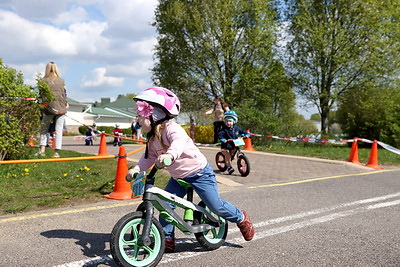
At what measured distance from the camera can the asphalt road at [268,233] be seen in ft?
12.1

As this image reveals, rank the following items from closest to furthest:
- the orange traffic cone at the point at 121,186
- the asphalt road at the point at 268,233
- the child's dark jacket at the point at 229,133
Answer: the asphalt road at the point at 268,233 → the orange traffic cone at the point at 121,186 → the child's dark jacket at the point at 229,133

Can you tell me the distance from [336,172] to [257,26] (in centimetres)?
1854

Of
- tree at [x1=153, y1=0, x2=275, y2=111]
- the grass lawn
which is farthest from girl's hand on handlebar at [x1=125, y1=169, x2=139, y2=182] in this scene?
tree at [x1=153, y1=0, x2=275, y2=111]

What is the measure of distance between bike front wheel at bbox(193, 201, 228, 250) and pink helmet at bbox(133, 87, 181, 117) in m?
1.10

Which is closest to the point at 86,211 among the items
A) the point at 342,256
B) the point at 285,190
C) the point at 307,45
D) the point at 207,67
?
the point at 342,256

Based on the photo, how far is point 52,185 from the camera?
22.8 feet

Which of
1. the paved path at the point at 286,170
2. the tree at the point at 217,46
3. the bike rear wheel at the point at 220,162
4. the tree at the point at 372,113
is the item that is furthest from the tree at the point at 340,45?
the bike rear wheel at the point at 220,162

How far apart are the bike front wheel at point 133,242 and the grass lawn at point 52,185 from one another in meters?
2.62

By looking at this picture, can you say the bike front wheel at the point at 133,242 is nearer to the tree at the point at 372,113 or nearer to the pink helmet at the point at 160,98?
the pink helmet at the point at 160,98

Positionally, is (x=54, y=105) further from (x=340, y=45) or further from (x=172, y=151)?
(x=340, y=45)

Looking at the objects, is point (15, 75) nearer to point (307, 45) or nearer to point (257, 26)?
point (257, 26)

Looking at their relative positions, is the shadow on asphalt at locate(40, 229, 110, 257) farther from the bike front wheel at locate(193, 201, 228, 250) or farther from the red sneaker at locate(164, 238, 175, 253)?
the bike front wheel at locate(193, 201, 228, 250)

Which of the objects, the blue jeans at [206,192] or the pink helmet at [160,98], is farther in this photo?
→ the blue jeans at [206,192]

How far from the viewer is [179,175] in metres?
3.71
